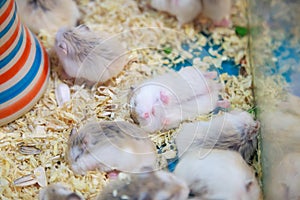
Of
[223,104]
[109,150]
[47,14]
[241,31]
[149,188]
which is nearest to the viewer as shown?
[149,188]

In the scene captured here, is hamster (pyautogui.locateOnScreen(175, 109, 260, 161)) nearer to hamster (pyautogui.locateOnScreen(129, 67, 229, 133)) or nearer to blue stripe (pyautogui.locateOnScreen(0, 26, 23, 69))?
hamster (pyautogui.locateOnScreen(129, 67, 229, 133))

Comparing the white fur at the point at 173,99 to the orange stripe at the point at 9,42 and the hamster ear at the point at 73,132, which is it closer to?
the hamster ear at the point at 73,132

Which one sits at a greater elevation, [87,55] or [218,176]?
[87,55]

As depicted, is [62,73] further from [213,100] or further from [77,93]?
[213,100]

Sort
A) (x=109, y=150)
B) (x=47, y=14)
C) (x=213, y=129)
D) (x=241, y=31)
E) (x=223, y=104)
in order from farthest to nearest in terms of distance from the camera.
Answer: (x=241, y=31) → (x=47, y=14) → (x=223, y=104) → (x=213, y=129) → (x=109, y=150)

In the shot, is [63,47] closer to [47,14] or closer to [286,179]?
[47,14]

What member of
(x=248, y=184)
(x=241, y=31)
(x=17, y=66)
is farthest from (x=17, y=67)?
(x=241, y=31)

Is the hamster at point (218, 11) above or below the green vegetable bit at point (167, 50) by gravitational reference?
above

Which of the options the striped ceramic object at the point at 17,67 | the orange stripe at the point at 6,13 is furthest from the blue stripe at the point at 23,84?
the orange stripe at the point at 6,13

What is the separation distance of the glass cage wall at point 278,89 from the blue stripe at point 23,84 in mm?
793

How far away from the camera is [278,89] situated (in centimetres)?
191

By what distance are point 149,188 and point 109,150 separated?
0.19 meters

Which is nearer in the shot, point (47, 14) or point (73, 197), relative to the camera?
point (73, 197)

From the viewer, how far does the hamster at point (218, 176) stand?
5.34 feet
